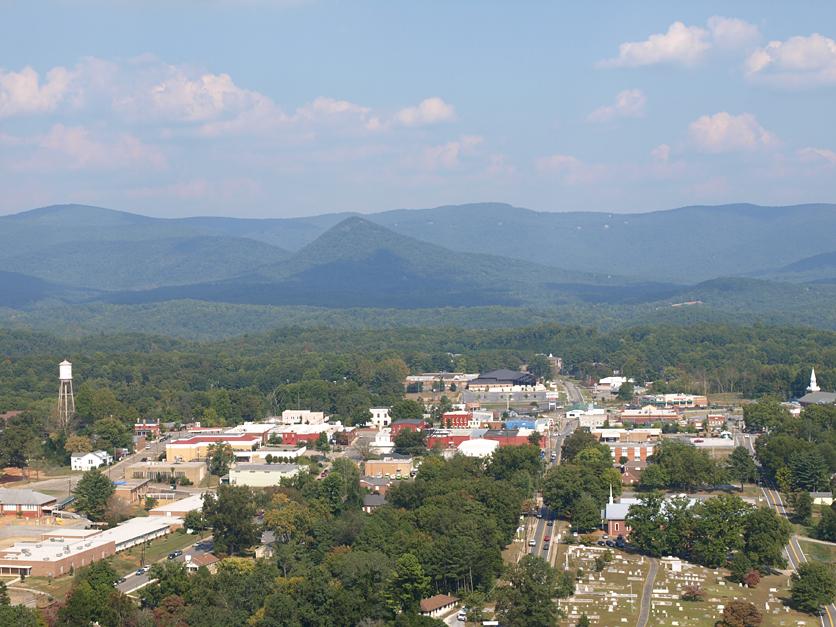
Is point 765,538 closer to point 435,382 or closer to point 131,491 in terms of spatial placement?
point 131,491

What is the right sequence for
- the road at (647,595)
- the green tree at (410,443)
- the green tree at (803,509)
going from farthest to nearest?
1. the green tree at (410,443)
2. the green tree at (803,509)
3. the road at (647,595)

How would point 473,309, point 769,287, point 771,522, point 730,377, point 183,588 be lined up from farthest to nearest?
point 769,287, point 473,309, point 730,377, point 771,522, point 183,588

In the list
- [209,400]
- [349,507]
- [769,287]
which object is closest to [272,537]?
[349,507]

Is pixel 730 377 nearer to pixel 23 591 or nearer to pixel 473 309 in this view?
pixel 23 591

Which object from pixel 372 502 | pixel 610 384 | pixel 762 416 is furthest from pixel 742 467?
pixel 610 384

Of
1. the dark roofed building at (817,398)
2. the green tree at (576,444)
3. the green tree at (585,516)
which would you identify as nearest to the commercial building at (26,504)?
the green tree at (585,516)

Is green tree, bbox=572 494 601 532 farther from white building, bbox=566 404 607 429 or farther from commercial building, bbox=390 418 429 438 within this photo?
white building, bbox=566 404 607 429

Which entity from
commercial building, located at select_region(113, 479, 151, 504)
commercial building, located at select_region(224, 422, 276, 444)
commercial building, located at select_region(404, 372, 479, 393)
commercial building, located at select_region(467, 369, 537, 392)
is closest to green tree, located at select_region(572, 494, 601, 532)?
commercial building, located at select_region(113, 479, 151, 504)

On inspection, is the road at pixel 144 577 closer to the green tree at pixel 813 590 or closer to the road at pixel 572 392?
the green tree at pixel 813 590
